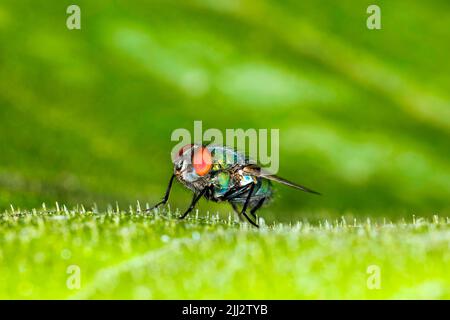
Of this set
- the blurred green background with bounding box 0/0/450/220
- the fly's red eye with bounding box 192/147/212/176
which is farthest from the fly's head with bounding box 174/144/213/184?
the blurred green background with bounding box 0/0/450/220

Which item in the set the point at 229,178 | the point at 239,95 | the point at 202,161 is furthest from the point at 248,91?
the point at 202,161

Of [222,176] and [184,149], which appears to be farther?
[222,176]

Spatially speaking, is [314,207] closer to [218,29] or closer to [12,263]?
[218,29]

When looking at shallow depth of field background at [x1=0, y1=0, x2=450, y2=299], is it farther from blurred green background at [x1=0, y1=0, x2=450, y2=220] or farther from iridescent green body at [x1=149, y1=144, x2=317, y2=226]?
iridescent green body at [x1=149, y1=144, x2=317, y2=226]

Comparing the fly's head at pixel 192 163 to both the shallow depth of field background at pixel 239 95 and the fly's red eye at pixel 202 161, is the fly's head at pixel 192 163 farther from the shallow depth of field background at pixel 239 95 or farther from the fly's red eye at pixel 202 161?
the shallow depth of field background at pixel 239 95

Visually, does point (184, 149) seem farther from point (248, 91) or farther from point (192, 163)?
point (248, 91)
